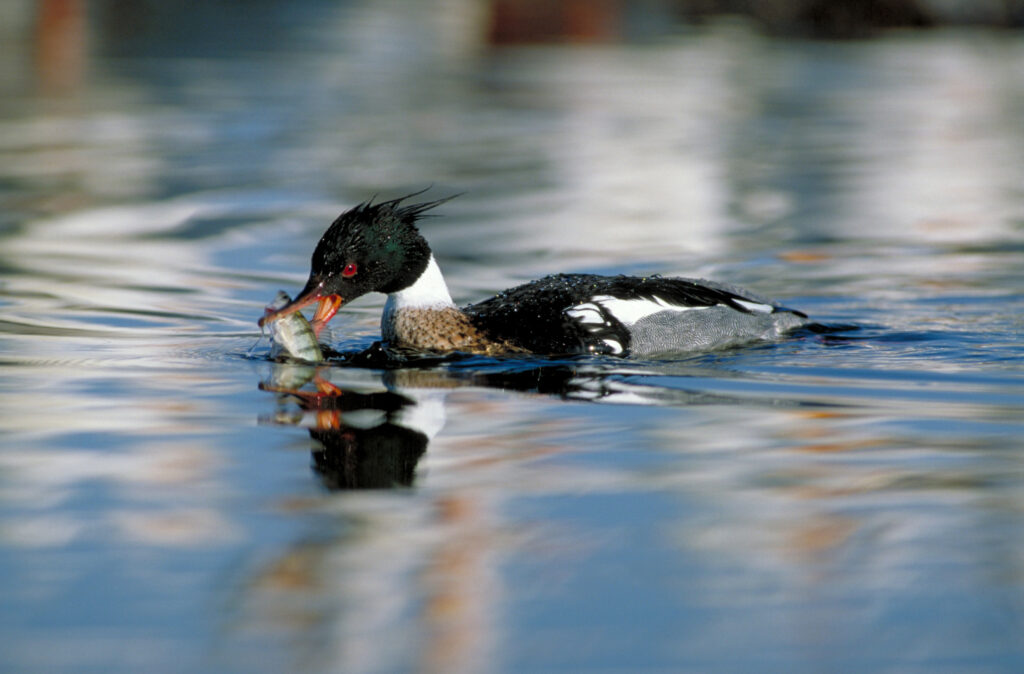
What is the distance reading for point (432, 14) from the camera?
114ft

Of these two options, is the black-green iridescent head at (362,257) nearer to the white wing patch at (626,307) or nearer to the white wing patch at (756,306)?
the white wing patch at (626,307)

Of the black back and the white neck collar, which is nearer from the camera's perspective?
the black back

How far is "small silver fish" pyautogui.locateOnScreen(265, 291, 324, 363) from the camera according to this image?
25.0 feet

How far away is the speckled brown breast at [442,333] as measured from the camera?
800cm

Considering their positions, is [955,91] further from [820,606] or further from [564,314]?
[820,606]

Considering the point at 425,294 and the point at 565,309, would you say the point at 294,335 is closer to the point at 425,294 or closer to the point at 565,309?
the point at 425,294

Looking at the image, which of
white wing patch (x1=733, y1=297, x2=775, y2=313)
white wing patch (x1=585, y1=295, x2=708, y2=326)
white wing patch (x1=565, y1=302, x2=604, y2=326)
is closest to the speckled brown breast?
white wing patch (x1=565, y1=302, x2=604, y2=326)

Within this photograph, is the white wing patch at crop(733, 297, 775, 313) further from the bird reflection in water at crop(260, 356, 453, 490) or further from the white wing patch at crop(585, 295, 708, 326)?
the bird reflection in water at crop(260, 356, 453, 490)

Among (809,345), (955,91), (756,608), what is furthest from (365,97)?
(756,608)

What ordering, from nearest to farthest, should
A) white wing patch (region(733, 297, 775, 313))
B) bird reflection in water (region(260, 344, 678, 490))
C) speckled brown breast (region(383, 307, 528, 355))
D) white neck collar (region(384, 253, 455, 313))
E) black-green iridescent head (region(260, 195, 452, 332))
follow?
bird reflection in water (region(260, 344, 678, 490)) < black-green iridescent head (region(260, 195, 452, 332)) < speckled brown breast (region(383, 307, 528, 355)) < white neck collar (region(384, 253, 455, 313)) < white wing patch (region(733, 297, 775, 313))

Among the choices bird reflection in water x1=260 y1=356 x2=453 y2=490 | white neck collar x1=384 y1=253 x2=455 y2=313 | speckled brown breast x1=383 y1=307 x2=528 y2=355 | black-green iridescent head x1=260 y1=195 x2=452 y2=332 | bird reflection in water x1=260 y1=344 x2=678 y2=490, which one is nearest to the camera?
bird reflection in water x1=260 y1=356 x2=453 y2=490

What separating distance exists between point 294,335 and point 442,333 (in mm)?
807

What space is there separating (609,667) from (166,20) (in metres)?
29.3

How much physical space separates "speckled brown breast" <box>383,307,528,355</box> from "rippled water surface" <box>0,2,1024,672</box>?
19 cm
